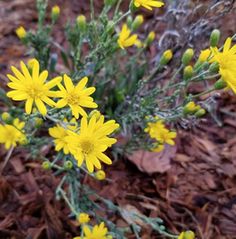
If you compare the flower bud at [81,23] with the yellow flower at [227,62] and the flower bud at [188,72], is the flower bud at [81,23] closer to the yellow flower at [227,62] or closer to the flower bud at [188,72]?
the flower bud at [188,72]

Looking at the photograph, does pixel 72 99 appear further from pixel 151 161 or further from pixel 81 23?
pixel 151 161

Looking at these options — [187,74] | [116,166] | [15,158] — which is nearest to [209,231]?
[116,166]

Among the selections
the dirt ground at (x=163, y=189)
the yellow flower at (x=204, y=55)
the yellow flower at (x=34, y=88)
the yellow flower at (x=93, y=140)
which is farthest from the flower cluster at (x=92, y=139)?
the dirt ground at (x=163, y=189)

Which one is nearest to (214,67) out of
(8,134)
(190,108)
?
(190,108)

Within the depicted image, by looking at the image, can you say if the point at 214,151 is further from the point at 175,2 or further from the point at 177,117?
the point at 175,2

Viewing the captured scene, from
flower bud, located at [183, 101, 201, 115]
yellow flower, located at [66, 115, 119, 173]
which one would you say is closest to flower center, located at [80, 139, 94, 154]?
yellow flower, located at [66, 115, 119, 173]

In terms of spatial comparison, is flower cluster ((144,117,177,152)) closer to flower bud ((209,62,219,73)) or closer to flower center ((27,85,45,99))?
flower bud ((209,62,219,73))
